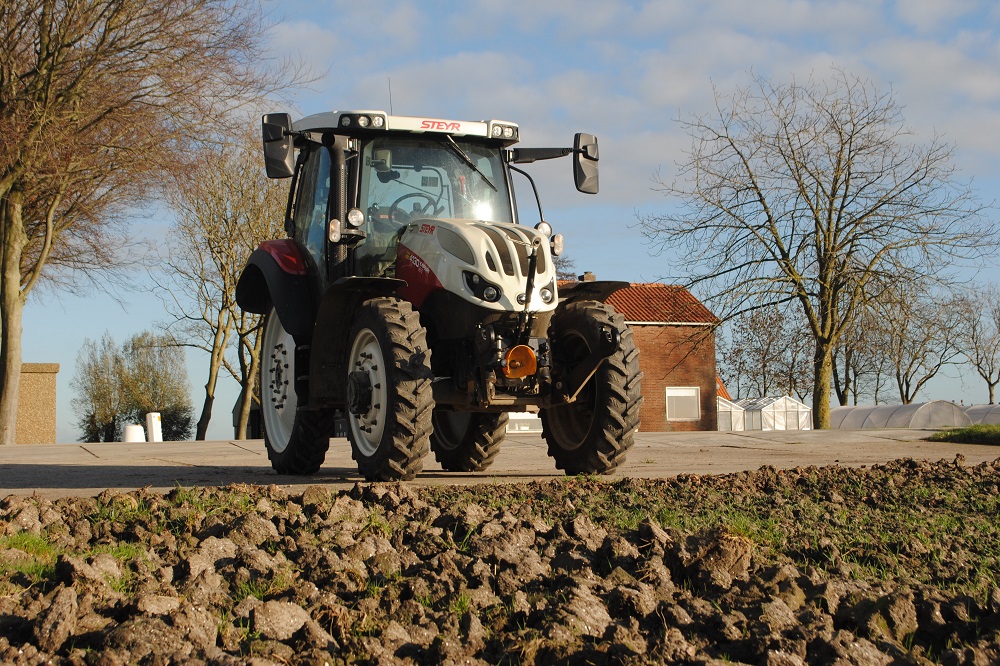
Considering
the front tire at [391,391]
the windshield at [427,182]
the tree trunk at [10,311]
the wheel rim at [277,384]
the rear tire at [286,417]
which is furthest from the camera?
the tree trunk at [10,311]

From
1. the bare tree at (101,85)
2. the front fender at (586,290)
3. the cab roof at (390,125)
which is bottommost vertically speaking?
the front fender at (586,290)

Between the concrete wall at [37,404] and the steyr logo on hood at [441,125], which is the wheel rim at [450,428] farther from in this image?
the concrete wall at [37,404]

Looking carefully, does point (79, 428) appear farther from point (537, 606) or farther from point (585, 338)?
point (537, 606)

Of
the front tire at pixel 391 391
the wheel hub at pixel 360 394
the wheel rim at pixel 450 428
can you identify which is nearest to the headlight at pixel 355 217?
the front tire at pixel 391 391

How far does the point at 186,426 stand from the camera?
1437 inches

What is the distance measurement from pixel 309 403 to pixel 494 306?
1918 mm

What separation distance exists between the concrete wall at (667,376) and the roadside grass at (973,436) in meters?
28.8

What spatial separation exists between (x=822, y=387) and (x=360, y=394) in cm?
2179

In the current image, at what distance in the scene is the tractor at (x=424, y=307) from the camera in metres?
7.00

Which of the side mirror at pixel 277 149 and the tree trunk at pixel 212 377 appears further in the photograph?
the tree trunk at pixel 212 377

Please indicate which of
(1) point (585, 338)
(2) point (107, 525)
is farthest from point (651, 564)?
(1) point (585, 338)

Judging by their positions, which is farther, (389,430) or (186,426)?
(186,426)

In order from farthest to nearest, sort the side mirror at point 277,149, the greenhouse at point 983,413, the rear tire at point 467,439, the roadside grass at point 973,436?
1. the greenhouse at point 983,413
2. the roadside grass at point 973,436
3. the rear tire at point 467,439
4. the side mirror at point 277,149

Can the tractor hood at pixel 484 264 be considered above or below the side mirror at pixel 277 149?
below
